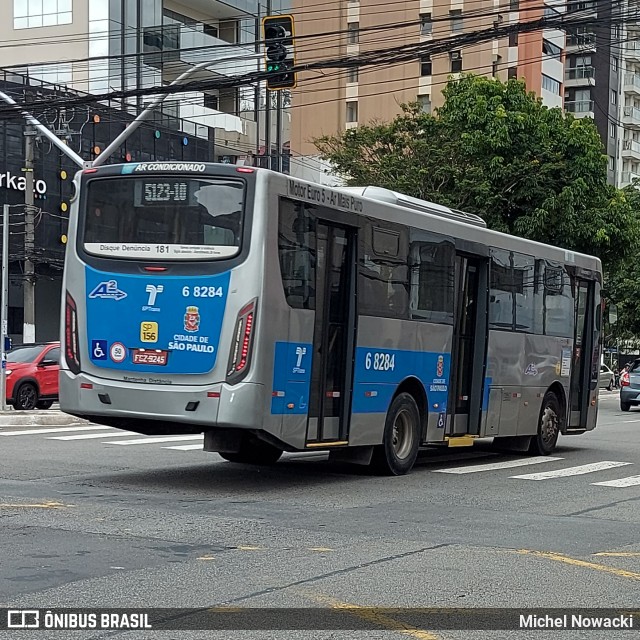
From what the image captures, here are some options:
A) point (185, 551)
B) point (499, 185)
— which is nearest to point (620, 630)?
point (185, 551)

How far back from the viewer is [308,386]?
12.8m

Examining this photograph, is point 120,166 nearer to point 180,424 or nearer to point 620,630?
point 180,424

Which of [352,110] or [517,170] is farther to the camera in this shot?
[352,110]

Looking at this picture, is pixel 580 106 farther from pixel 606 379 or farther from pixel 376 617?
pixel 376 617

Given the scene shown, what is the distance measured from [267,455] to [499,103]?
2295cm

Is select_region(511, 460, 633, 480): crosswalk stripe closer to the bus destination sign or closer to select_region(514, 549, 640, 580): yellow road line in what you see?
the bus destination sign

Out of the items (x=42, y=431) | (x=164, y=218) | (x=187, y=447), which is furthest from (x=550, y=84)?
(x=164, y=218)

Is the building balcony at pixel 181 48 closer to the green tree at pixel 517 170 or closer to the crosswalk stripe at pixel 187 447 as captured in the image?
the green tree at pixel 517 170

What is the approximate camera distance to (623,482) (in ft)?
48.1

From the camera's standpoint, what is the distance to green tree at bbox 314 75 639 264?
3500cm

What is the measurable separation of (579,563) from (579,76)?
78243mm

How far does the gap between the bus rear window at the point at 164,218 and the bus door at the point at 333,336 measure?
46.6 inches

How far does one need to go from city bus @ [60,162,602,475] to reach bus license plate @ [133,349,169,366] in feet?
0.05

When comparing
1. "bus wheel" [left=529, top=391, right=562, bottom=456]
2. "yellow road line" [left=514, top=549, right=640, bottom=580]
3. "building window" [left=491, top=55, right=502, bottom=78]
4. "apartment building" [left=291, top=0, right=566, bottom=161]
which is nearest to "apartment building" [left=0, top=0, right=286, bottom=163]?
"apartment building" [left=291, top=0, right=566, bottom=161]
